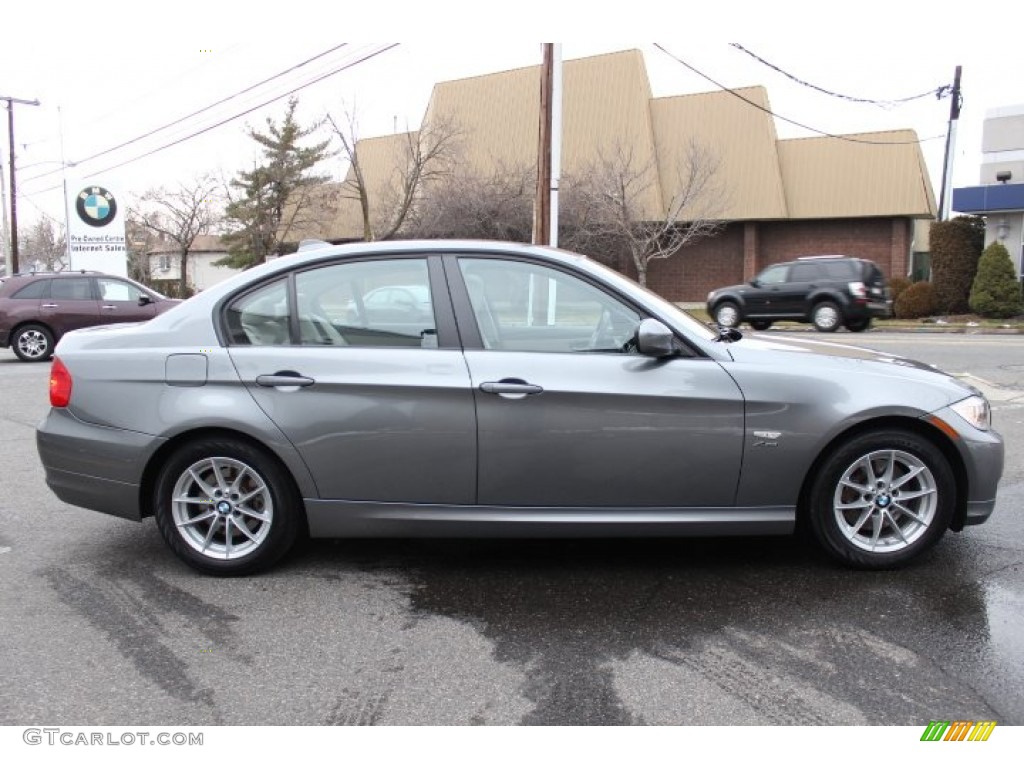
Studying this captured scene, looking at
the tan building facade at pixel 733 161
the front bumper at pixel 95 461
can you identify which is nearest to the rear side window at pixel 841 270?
the tan building facade at pixel 733 161

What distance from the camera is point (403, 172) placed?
121 feet

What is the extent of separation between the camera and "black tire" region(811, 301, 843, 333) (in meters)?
19.6

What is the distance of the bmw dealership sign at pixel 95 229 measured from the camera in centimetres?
2441

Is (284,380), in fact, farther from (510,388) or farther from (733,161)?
(733,161)

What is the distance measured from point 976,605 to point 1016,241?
24052 mm

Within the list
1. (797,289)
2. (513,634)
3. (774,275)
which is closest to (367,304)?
(513,634)

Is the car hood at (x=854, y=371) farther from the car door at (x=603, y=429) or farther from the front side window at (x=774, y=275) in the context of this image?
the front side window at (x=774, y=275)

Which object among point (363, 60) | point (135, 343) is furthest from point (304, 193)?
point (135, 343)

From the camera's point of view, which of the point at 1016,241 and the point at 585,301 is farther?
the point at 1016,241

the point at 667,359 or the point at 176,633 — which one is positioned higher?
the point at 667,359

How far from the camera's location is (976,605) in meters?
3.68

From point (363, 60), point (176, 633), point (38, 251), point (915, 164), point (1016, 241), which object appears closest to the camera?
point (176, 633)

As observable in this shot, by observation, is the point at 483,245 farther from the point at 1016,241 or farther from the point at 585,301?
the point at 1016,241

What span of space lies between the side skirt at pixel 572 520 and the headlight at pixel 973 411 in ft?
3.10
